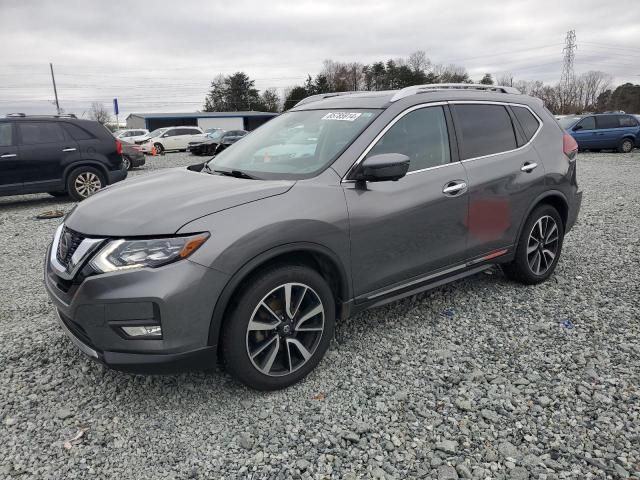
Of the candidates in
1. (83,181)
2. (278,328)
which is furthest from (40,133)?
(278,328)

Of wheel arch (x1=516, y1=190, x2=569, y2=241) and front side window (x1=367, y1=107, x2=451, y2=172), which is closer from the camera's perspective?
front side window (x1=367, y1=107, x2=451, y2=172)

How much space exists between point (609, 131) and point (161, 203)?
71.4ft

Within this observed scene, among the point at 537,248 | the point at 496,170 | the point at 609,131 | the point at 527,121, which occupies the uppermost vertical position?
the point at 527,121

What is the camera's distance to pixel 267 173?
3234mm

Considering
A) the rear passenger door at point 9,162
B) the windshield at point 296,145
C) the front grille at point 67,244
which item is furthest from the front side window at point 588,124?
the front grille at point 67,244

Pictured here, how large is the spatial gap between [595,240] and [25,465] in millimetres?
6326

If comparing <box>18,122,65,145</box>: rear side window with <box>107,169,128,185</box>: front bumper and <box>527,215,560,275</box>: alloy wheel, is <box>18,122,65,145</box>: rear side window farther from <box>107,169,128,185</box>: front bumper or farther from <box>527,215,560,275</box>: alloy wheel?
<box>527,215,560,275</box>: alloy wheel

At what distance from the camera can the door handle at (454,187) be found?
3.51m

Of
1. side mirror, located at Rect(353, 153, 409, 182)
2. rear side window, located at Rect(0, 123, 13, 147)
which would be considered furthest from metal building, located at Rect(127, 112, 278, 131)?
side mirror, located at Rect(353, 153, 409, 182)

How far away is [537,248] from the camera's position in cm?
445

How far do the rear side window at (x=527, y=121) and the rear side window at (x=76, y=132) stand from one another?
837 cm

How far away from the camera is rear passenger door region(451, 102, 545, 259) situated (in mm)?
3768

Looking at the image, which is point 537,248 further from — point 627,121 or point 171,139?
point 171,139

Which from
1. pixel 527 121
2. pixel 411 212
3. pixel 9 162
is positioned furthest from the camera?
pixel 9 162
